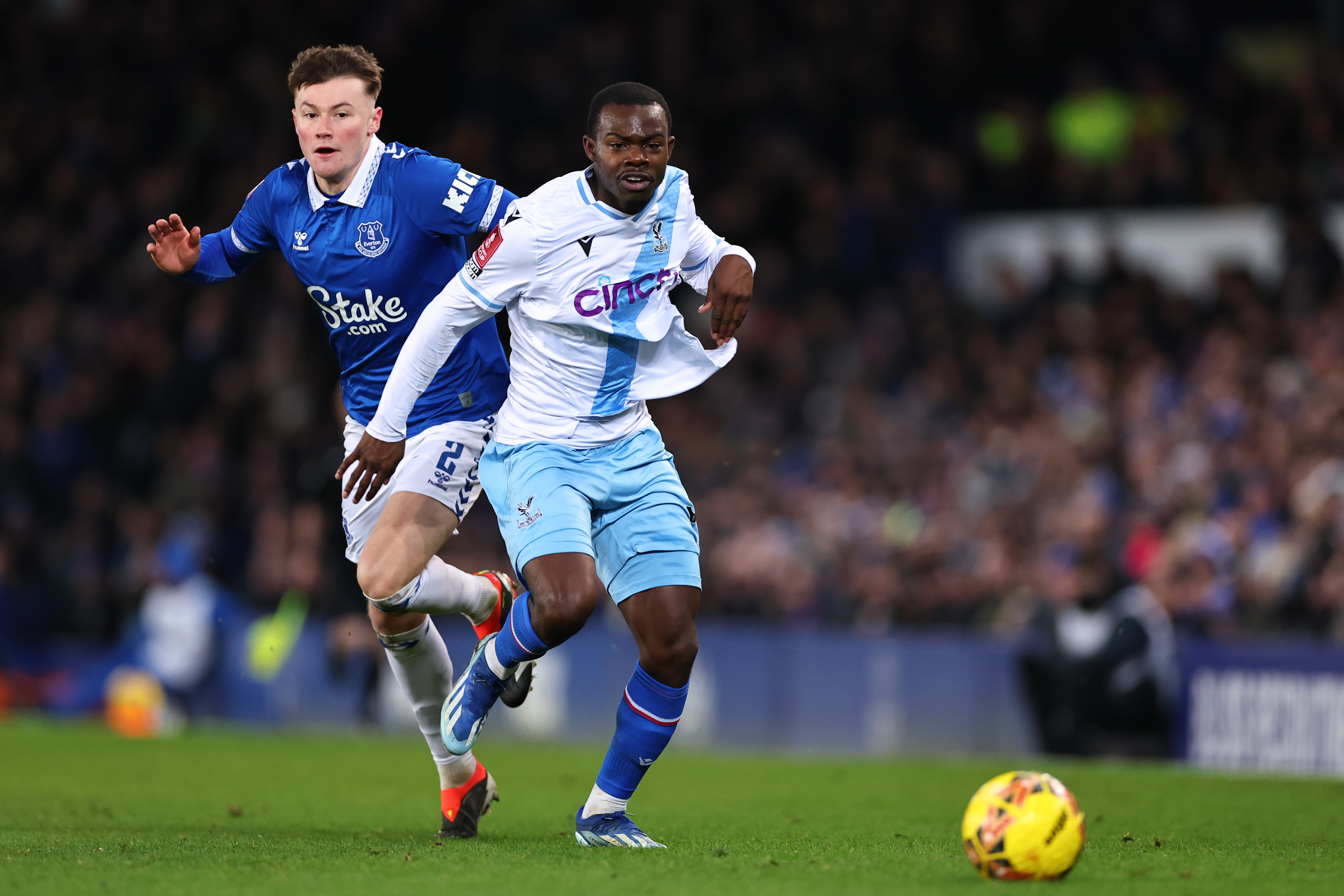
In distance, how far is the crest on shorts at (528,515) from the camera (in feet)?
19.8

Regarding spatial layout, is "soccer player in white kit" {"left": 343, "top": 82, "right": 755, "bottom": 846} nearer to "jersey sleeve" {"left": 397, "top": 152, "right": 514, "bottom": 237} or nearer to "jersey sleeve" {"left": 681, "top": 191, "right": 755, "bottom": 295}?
"jersey sleeve" {"left": 681, "top": 191, "right": 755, "bottom": 295}

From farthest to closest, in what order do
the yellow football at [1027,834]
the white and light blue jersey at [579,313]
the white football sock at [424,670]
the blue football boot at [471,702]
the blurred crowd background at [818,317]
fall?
the blurred crowd background at [818,317] → the white football sock at [424,670] → the blue football boot at [471,702] → the white and light blue jersey at [579,313] → the yellow football at [1027,834]

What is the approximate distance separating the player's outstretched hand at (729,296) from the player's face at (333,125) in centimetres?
148

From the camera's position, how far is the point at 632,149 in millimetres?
5977

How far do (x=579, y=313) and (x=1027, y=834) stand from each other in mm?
2370

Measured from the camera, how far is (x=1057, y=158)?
17.0 meters

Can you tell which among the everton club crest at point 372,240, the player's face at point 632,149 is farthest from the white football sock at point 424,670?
the player's face at point 632,149

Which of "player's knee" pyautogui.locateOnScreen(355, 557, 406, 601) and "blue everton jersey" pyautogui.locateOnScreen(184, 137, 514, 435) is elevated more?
"blue everton jersey" pyautogui.locateOnScreen(184, 137, 514, 435)

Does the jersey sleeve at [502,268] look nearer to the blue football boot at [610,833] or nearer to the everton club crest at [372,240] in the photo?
the everton club crest at [372,240]

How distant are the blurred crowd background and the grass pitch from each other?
228 centimetres

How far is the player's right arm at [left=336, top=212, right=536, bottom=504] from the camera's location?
6.06 meters

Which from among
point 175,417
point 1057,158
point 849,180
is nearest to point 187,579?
point 175,417

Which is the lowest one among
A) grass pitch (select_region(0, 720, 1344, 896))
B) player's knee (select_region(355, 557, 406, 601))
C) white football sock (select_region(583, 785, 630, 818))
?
grass pitch (select_region(0, 720, 1344, 896))

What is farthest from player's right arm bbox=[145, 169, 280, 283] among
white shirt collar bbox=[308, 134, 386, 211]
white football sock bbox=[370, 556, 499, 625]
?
white football sock bbox=[370, 556, 499, 625]
